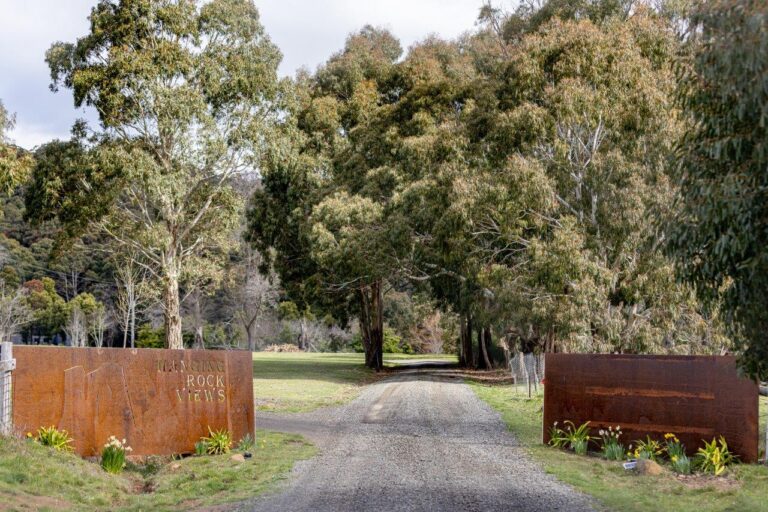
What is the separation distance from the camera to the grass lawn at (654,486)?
9.65 metres

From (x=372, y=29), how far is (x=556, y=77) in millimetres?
27781

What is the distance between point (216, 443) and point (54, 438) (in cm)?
262

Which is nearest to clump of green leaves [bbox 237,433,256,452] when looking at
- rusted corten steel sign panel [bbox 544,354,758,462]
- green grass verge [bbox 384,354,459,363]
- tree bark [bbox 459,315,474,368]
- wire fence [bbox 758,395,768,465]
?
rusted corten steel sign panel [bbox 544,354,758,462]

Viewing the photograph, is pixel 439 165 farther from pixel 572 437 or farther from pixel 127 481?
pixel 127 481

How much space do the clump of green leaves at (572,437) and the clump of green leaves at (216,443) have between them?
5564 millimetres

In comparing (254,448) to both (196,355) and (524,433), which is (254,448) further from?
(524,433)

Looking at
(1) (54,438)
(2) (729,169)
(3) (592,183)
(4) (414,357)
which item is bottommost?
(4) (414,357)

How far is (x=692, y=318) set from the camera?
21.3 meters

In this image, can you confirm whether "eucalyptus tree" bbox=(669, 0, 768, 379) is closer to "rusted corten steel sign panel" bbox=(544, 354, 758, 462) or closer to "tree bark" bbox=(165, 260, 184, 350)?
"rusted corten steel sign panel" bbox=(544, 354, 758, 462)

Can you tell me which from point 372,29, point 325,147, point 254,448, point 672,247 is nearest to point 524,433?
point 254,448

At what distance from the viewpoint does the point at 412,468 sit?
39.3ft

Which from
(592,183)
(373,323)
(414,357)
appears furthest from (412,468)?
(414,357)

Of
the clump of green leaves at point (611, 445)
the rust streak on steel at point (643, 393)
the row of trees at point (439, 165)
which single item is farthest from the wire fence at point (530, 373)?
the clump of green leaves at point (611, 445)

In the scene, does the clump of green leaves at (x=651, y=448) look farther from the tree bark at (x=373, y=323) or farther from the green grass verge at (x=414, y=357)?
the green grass verge at (x=414, y=357)
